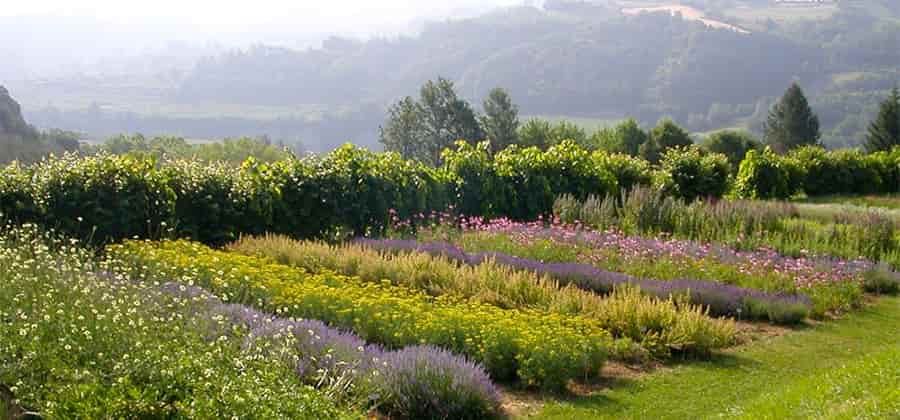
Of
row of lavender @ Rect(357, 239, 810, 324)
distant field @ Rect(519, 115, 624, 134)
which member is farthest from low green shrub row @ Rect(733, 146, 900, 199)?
distant field @ Rect(519, 115, 624, 134)

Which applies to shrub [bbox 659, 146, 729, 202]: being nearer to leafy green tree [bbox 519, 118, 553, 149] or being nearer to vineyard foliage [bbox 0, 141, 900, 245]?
vineyard foliage [bbox 0, 141, 900, 245]

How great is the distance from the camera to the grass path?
229 inches

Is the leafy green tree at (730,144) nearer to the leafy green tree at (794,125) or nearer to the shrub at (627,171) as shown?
the leafy green tree at (794,125)

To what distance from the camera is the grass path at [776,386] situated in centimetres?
582

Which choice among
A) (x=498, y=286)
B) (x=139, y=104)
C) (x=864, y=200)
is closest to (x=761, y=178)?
(x=864, y=200)

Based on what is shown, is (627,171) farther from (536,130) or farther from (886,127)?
(886,127)

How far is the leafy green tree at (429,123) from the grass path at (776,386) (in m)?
64.1

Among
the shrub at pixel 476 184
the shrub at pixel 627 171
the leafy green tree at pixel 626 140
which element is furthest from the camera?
the leafy green tree at pixel 626 140

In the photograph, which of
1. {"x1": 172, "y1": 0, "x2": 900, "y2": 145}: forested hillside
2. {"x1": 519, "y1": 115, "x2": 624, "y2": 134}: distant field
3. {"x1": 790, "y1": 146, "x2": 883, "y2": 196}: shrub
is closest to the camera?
{"x1": 790, "y1": 146, "x2": 883, "y2": 196}: shrub

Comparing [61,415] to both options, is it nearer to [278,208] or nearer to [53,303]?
[53,303]

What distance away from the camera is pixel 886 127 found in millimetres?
61031

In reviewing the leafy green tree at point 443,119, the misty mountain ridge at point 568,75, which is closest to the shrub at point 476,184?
the leafy green tree at point 443,119

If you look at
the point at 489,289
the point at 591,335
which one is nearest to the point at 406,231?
the point at 489,289

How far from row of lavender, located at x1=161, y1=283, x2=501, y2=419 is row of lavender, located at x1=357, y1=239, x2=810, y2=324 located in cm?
418
